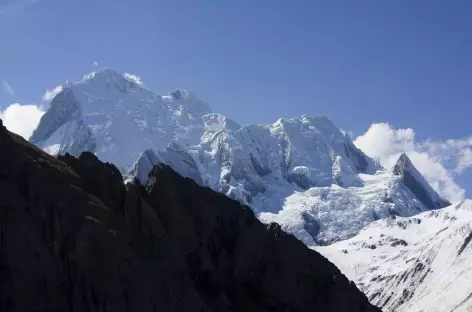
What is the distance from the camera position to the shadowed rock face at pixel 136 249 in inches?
2603

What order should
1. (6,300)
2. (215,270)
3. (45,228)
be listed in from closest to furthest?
(6,300)
(45,228)
(215,270)

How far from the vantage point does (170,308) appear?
2766 inches

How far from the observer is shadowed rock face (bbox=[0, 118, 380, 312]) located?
66125 mm

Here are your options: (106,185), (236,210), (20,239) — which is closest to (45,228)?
(20,239)

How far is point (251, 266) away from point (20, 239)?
1109 inches

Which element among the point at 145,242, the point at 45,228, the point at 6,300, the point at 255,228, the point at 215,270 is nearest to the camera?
the point at 6,300

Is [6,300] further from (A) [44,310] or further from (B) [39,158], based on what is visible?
(B) [39,158]

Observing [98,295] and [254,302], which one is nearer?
[98,295]

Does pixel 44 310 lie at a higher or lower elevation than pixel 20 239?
lower

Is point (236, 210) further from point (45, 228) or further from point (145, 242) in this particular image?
point (45, 228)

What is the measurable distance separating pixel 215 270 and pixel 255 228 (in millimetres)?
8665

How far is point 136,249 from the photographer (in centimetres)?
7350

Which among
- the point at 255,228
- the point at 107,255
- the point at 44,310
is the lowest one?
the point at 44,310

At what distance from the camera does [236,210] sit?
88.2 m
